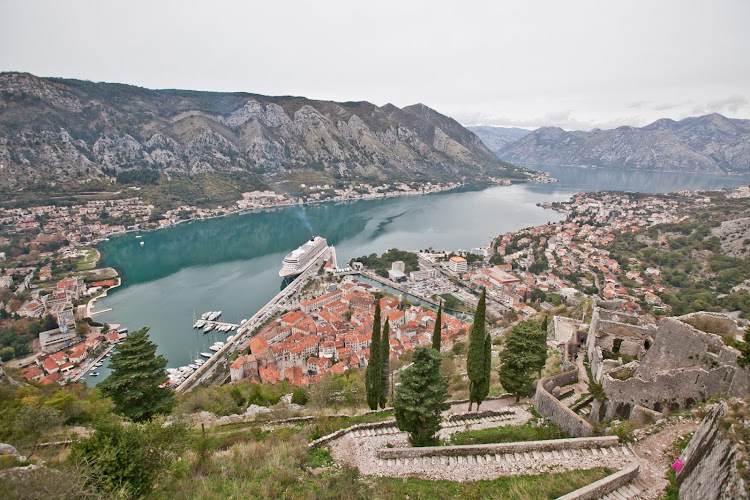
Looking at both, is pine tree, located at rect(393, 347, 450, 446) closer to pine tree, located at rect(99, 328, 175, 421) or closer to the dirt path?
the dirt path

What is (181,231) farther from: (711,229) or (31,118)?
(711,229)

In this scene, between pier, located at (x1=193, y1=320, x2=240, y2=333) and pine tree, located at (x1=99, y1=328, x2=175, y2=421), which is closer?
pine tree, located at (x1=99, y1=328, x2=175, y2=421)

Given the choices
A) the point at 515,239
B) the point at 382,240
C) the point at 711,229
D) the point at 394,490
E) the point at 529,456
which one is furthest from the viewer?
the point at 382,240

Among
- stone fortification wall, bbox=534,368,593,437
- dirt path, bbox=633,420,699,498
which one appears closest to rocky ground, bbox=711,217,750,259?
stone fortification wall, bbox=534,368,593,437

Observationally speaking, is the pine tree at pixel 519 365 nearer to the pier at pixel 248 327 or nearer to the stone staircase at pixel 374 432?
the stone staircase at pixel 374 432

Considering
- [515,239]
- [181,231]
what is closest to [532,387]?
[515,239]
